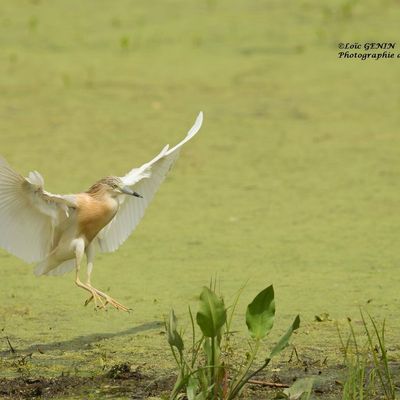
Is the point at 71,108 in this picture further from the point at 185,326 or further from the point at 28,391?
the point at 28,391

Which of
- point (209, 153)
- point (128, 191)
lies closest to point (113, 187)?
point (128, 191)

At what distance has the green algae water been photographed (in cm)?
380

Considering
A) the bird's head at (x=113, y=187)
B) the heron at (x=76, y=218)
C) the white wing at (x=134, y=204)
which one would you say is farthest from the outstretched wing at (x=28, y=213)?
the white wing at (x=134, y=204)

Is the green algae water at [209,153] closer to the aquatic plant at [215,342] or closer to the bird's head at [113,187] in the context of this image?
the bird's head at [113,187]

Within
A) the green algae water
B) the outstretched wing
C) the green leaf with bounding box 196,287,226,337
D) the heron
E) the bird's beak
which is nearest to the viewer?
the green leaf with bounding box 196,287,226,337

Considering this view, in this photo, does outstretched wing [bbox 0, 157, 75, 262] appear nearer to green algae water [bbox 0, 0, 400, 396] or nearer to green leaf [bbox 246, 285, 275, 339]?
green algae water [bbox 0, 0, 400, 396]

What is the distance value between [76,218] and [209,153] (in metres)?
2.22

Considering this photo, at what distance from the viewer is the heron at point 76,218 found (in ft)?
11.4

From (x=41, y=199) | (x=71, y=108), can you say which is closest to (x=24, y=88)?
(x=71, y=108)

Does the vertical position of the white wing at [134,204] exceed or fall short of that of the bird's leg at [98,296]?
it exceeds it

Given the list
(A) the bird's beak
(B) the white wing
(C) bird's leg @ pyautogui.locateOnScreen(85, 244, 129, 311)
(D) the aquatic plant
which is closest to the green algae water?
(C) bird's leg @ pyautogui.locateOnScreen(85, 244, 129, 311)

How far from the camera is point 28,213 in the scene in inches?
139

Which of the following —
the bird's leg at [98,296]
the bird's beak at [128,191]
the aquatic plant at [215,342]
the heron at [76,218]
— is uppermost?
the bird's beak at [128,191]

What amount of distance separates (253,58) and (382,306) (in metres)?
3.57
